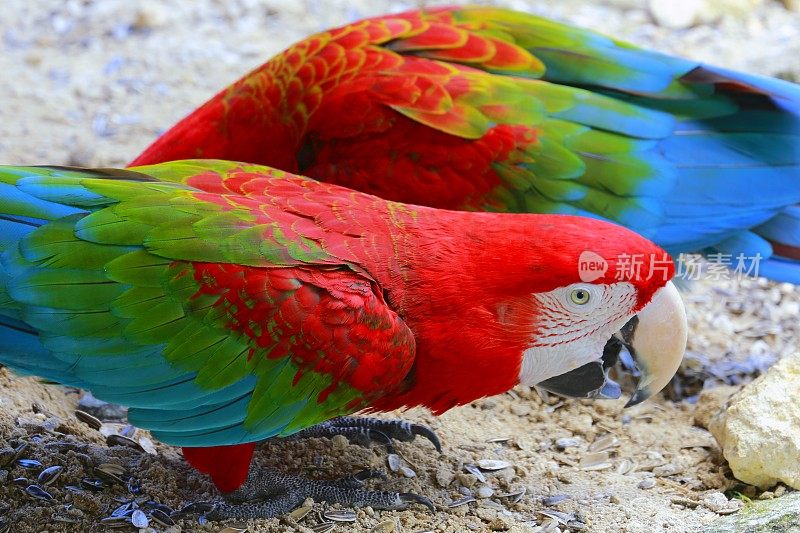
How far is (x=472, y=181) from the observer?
325 cm

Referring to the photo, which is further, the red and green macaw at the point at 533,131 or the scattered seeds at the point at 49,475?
the red and green macaw at the point at 533,131

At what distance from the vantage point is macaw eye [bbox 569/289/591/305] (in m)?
2.44

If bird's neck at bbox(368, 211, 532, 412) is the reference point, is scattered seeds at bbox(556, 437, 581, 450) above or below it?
below

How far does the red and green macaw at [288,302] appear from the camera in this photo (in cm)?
234

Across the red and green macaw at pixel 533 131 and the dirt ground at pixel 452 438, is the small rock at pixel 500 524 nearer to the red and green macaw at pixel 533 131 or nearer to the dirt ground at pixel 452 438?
the dirt ground at pixel 452 438

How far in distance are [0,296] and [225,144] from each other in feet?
4.03

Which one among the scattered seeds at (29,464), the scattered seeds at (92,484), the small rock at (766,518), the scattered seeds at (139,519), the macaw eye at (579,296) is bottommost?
the scattered seeds at (92,484)

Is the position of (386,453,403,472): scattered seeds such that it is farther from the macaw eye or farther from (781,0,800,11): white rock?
(781,0,800,11): white rock

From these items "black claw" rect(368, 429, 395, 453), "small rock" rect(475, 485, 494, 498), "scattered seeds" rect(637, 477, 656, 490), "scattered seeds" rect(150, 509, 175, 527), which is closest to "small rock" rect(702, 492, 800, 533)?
"scattered seeds" rect(637, 477, 656, 490)

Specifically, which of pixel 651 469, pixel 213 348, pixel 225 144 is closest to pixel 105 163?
pixel 225 144

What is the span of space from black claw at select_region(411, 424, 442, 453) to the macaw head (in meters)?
0.53

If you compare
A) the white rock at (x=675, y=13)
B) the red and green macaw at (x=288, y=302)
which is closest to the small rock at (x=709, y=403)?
the red and green macaw at (x=288, y=302)

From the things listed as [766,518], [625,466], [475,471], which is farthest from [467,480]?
[766,518]

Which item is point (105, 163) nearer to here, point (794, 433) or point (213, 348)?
point (213, 348)
